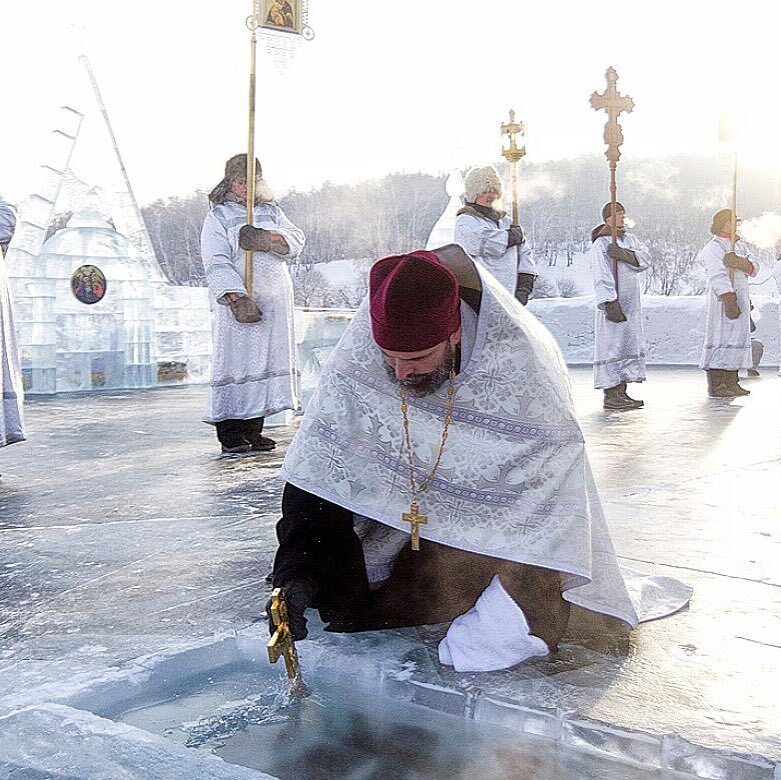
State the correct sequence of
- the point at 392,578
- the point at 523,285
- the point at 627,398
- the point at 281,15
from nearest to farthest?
1. the point at 392,578
2. the point at 281,15
3. the point at 523,285
4. the point at 627,398

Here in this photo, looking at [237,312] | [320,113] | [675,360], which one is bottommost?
[675,360]

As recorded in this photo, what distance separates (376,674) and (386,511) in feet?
1.15

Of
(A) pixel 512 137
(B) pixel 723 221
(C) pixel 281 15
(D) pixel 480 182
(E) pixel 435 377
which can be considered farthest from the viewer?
(B) pixel 723 221

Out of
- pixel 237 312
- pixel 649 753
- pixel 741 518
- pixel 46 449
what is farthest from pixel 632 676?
pixel 46 449

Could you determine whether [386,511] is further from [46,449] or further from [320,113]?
[320,113]

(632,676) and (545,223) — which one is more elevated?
(545,223)

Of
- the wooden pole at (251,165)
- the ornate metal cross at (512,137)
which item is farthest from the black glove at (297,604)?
the ornate metal cross at (512,137)

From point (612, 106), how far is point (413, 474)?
6274mm

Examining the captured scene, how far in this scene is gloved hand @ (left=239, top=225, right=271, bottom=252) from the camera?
5602mm

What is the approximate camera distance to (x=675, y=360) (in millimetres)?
13633

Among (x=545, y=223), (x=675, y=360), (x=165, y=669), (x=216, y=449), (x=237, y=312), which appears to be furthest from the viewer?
(x=545, y=223)

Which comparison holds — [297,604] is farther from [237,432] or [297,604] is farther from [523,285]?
[523,285]

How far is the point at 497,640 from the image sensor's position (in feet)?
7.57

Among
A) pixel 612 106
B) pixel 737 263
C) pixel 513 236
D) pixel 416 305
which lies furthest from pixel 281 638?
pixel 737 263
